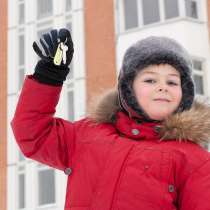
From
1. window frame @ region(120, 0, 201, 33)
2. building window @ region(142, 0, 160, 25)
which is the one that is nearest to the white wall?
window frame @ region(120, 0, 201, 33)

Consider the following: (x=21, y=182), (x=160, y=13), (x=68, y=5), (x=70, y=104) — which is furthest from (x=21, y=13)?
(x=21, y=182)

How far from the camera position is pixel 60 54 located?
3.04 metres

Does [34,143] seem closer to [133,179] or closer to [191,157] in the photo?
[133,179]

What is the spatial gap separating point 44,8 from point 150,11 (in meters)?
3.61

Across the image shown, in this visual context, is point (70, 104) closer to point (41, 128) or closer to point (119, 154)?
point (41, 128)

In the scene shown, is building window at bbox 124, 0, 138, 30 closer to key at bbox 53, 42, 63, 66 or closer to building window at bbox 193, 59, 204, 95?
building window at bbox 193, 59, 204, 95

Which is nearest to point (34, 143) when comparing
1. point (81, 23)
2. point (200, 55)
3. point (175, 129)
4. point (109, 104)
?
point (109, 104)

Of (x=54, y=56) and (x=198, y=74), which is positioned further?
(x=198, y=74)

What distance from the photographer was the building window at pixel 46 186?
618 inches

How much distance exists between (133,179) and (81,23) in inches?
554

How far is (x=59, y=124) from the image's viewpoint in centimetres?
322

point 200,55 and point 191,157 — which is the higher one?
point 200,55

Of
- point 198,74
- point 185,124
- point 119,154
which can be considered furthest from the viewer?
point 198,74

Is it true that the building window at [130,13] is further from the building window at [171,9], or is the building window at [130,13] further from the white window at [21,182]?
the white window at [21,182]
